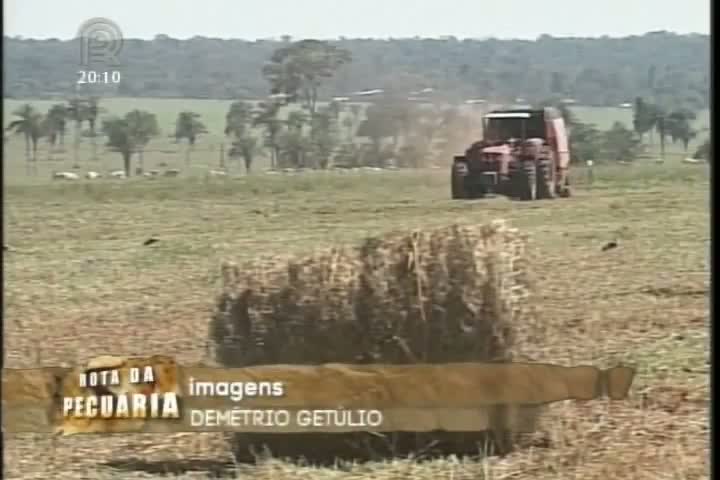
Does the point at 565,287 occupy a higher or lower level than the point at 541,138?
lower

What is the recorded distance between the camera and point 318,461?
9.22 ft

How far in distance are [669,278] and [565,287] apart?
267 millimetres

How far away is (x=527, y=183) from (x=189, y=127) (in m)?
0.87

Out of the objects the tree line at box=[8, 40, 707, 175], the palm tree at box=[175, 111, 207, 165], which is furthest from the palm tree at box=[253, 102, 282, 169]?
the palm tree at box=[175, 111, 207, 165]

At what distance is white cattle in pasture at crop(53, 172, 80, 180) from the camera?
105 inches

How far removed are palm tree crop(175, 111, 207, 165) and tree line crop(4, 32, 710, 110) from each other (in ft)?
0.20

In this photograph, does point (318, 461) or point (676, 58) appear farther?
point (318, 461)

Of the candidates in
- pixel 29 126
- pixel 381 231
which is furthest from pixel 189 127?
pixel 381 231

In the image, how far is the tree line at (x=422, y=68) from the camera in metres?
2.63

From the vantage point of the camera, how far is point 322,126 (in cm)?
268

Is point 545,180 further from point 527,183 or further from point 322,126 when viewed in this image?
point 322,126

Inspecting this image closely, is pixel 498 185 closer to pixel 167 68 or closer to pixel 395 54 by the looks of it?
pixel 395 54

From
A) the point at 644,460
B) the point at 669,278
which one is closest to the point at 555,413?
the point at 644,460

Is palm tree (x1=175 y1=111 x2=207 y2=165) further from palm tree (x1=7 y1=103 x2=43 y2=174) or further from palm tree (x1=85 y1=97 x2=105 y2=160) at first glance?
palm tree (x1=7 y1=103 x2=43 y2=174)
